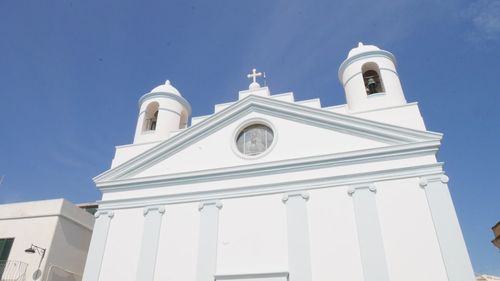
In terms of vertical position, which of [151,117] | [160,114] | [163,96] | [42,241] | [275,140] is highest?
[163,96]

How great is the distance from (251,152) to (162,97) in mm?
5936

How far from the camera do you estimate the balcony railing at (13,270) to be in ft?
40.1

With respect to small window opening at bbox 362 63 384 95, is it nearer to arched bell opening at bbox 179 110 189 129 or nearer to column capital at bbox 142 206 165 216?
arched bell opening at bbox 179 110 189 129

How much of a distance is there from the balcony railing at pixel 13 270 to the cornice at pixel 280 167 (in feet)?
11.7

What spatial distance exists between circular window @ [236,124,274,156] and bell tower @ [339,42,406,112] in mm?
3569

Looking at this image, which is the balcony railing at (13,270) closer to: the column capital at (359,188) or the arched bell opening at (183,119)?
the arched bell opening at (183,119)

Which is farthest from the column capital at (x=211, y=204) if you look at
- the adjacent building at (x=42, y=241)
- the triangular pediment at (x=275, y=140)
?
the adjacent building at (x=42, y=241)

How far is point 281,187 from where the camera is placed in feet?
37.2

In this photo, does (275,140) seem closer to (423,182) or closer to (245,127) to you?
(245,127)

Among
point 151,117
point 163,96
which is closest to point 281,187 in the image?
point 163,96

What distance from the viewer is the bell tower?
13.4 metres

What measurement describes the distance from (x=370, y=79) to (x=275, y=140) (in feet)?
16.6

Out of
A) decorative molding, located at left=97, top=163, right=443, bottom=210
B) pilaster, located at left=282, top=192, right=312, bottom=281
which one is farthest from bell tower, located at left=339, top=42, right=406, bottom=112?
pilaster, located at left=282, top=192, right=312, bottom=281

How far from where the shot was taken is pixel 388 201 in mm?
10328
